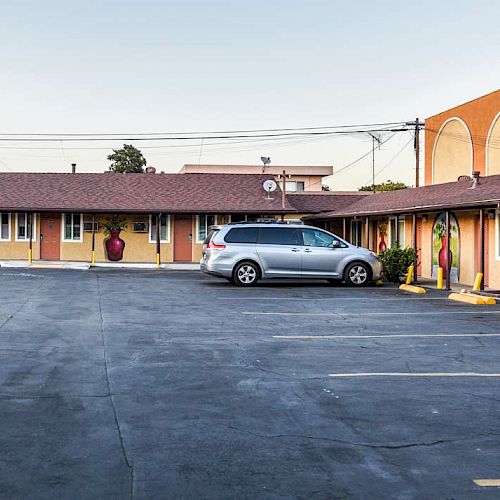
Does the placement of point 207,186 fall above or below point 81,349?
above

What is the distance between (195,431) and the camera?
5891 mm

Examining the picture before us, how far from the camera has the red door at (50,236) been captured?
112 ft

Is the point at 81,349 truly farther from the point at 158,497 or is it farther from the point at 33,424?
the point at 158,497

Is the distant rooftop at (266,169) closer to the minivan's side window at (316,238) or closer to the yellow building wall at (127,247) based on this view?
the yellow building wall at (127,247)

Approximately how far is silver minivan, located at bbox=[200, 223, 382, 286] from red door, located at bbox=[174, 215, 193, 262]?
13.3 m

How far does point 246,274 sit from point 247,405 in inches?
551

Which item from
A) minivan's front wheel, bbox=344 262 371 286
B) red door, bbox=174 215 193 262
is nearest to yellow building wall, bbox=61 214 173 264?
red door, bbox=174 215 193 262

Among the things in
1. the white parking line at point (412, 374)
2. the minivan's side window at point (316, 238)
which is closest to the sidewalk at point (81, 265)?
the minivan's side window at point (316, 238)

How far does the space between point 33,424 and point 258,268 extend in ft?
48.9

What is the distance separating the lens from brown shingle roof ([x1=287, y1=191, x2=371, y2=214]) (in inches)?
1383

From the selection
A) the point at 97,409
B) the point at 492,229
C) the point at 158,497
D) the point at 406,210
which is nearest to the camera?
the point at 158,497

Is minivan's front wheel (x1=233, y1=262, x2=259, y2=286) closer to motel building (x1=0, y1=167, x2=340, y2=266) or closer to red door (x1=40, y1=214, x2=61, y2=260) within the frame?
motel building (x1=0, y1=167, x2=340, y2=266)

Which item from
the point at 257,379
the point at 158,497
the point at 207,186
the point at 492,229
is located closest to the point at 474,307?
the point at 492,229

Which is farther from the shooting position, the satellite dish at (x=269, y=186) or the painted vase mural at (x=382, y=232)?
the satellite dish at (x=269, y=186)
